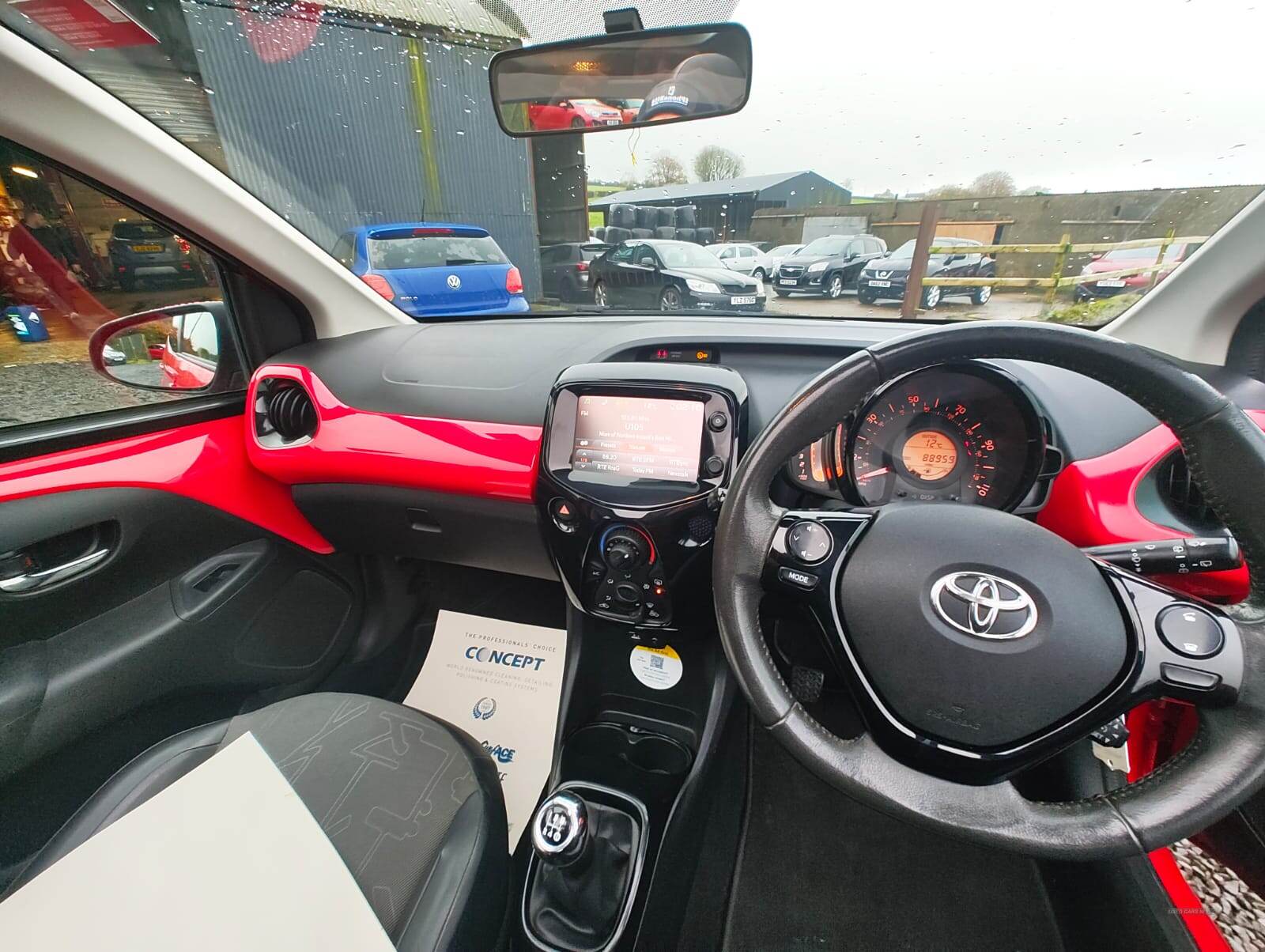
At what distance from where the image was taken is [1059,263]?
4.10ft

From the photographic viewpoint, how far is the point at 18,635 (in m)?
1.28

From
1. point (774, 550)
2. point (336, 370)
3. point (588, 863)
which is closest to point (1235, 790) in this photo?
point (774, 550)

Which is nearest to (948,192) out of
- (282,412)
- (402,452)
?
(402,452)

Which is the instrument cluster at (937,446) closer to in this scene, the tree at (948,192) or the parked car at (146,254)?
the tree at (948,192)

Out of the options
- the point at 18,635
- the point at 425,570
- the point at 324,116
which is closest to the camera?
the point at 18,635

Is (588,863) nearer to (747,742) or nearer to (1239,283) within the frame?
(747,742)

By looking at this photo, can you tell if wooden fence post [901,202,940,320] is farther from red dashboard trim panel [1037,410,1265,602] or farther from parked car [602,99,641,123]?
parked car [602,99,641,123]

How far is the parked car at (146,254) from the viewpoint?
1468mm

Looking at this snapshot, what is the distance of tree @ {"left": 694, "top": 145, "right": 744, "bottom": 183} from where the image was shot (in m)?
1.39

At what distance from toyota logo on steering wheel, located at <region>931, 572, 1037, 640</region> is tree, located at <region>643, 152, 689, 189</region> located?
1.13 metres

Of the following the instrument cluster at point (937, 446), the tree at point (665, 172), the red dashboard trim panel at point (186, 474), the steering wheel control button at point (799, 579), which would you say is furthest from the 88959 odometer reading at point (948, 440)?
the red dashboard trim panel at point (186, 474)

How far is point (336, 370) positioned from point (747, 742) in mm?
1583

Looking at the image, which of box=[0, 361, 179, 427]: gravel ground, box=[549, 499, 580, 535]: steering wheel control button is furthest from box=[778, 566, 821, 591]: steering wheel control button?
box=[0, 361, 179, 427]: gravel ground

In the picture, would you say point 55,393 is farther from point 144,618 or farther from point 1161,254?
point 1161,254
